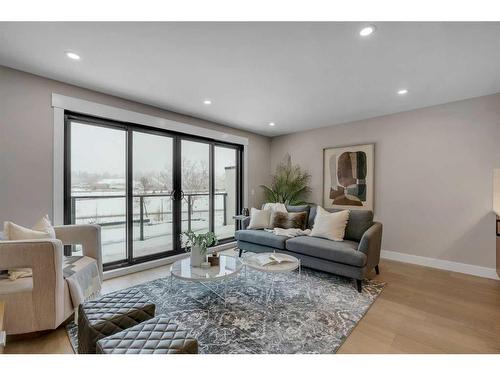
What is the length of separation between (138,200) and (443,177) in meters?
4.54

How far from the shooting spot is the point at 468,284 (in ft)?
9.40

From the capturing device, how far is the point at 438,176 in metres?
3.44

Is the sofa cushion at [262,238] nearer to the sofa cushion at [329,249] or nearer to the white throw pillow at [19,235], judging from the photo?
the sofa cushion at [329,249]

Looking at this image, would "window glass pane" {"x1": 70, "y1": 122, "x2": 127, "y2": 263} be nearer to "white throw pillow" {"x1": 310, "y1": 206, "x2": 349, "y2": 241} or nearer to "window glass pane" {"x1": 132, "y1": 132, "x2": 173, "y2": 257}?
"window glass pane" {"x1": 132, "y1": 132, "x2": 173, "y2": 257}

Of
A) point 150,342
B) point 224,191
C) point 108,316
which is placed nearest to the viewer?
point 150,342

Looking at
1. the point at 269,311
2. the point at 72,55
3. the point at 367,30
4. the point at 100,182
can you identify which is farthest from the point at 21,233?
the point at 367,30

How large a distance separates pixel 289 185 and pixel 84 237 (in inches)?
142

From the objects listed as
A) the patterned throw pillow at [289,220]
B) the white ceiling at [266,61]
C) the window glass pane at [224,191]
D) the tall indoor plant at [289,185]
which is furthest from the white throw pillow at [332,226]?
the window glass pane at [224,191]

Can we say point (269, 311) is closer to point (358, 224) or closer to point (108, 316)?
point (108, 316)

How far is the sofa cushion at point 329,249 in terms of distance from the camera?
2.63 meters

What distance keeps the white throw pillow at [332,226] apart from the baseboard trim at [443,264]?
1326 millimetres

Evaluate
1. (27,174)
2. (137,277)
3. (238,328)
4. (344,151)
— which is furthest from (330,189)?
(27,174)
